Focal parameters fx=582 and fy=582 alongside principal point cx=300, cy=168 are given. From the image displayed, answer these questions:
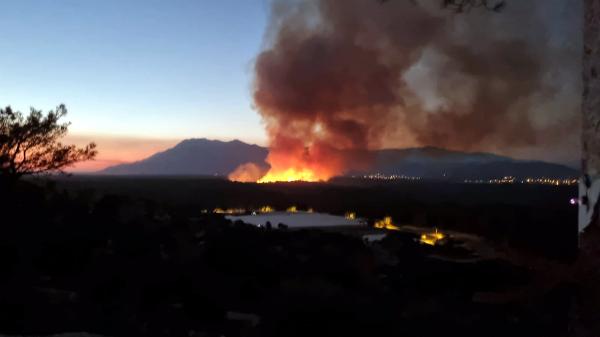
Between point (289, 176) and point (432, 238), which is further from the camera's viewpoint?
point (289, 176)

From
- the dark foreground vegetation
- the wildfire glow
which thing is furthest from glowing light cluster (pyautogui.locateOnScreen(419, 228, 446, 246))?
the wildfire glow

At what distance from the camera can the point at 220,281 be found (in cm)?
1007

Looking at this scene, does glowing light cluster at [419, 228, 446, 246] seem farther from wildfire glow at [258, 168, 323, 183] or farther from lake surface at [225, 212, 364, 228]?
wildfire glow at [258, 168, 323, 183]

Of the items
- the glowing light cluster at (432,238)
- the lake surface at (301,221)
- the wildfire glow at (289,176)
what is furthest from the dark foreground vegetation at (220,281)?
the wildfire glow at (289,176)

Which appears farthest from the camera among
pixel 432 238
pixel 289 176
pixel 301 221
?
pixel 289 176

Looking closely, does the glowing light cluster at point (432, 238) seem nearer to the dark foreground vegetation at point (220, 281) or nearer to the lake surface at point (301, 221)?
the dark foreground vegetation at point (220, 281)

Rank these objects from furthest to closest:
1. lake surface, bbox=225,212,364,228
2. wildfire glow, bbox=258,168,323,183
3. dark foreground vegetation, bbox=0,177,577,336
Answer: wildfire glow, bbox=258,168,323,183 → lake surface, bbox=225,212,364,228 → dark foreground vegetation, bbox=0,177,577,336

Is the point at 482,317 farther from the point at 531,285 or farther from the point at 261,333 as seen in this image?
the point at 531,285

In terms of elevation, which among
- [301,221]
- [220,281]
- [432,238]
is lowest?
[220,281]

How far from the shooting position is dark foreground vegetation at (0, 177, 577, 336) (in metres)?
7.14

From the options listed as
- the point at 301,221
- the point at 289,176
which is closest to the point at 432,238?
the point at 301,221

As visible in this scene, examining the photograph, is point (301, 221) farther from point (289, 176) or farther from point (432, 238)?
point (289, 176)

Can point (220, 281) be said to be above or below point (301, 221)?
below

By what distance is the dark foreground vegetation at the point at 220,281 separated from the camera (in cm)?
714
